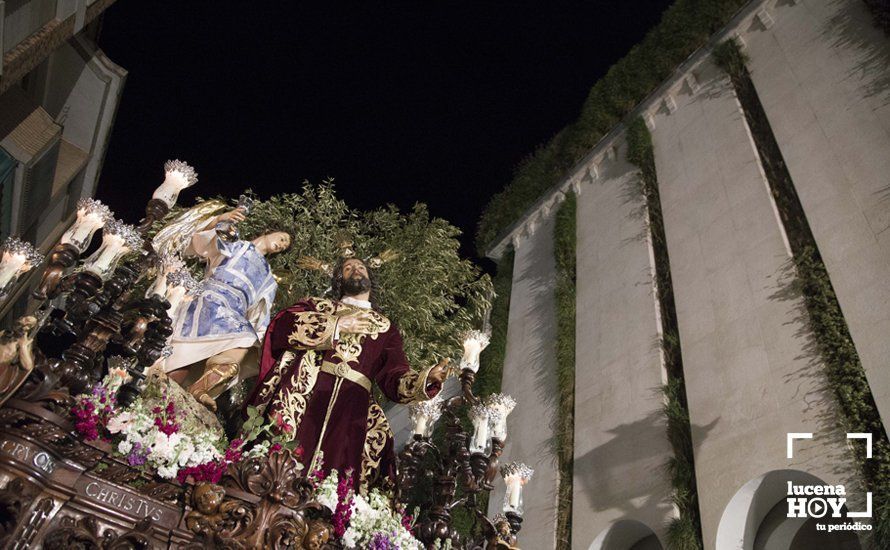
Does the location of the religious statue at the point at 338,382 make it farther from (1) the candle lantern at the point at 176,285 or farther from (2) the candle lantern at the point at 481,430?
(1) the candle lantern at the point at 176,285

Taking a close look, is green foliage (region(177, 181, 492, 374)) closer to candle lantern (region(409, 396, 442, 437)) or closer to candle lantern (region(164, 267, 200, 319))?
candle lantern (region(409, 396, 442, 437))

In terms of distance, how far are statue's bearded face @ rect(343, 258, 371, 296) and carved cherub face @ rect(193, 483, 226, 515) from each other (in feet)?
10.5

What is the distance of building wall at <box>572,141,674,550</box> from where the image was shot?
27.8ft

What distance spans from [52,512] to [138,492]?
436 mm

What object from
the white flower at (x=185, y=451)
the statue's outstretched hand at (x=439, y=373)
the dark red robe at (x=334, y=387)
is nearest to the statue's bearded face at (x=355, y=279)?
the dark red robe at (x=334, y=387)

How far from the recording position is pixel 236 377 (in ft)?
20.5

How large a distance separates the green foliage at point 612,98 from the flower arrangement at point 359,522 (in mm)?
10826

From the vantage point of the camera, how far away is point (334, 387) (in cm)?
571

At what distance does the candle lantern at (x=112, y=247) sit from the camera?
385 centimetres

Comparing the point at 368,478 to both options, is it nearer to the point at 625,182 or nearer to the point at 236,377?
the point at 236,377

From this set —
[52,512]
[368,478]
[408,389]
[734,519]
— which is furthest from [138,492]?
[734,519]

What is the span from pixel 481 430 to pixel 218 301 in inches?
114

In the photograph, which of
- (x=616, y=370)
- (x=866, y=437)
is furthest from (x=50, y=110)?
(x=866, y=437)

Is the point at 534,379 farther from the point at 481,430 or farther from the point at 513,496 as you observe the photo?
the point at 481,430
